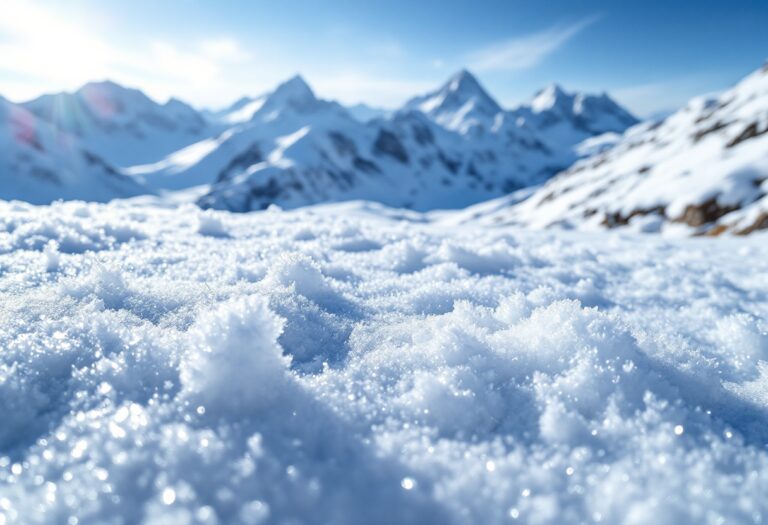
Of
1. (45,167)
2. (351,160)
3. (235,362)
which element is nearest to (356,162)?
(351,160)

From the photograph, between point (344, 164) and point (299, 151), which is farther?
point (344, 164)

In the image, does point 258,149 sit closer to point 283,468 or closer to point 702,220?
point 702,220

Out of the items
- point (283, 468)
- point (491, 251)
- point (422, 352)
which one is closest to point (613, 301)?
point (491, 251)

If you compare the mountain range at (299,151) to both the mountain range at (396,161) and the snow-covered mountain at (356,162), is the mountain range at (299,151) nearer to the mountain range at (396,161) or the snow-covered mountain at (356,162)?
the snow-covered mountain at (356,162)

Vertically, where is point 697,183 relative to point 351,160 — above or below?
below

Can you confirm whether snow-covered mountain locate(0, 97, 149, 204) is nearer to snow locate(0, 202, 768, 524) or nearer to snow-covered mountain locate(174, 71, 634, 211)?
snow-covered mountain locate(174, 71, 634, 211)

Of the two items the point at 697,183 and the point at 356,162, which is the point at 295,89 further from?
the point at 697,183

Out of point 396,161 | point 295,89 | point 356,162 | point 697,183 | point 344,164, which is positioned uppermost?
point 295,89
